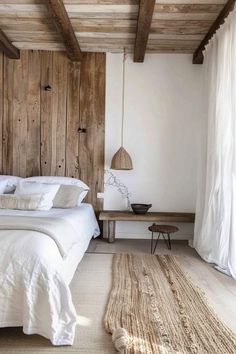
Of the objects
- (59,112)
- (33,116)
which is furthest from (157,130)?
(33,116)

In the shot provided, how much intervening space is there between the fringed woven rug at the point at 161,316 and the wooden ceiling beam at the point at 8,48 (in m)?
3.24

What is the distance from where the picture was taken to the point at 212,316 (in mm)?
2400

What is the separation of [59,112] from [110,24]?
57.5 inches

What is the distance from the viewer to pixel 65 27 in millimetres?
3789

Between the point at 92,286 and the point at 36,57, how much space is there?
3444mm

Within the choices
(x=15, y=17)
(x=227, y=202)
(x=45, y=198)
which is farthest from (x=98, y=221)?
(x=15, y=17)

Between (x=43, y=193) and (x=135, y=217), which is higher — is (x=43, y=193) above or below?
above

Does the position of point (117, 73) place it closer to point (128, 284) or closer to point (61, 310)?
point (128, 284)

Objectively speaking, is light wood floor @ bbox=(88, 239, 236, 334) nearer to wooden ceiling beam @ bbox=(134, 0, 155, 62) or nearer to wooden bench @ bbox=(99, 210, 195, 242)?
wooden bench @ bbox=(99, 210, 195, 242)

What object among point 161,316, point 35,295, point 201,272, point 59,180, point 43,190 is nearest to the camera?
point 35,295

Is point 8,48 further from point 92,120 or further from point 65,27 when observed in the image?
point 92,120

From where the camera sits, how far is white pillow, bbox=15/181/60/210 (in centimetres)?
381

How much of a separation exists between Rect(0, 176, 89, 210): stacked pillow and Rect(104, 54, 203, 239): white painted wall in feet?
2.39

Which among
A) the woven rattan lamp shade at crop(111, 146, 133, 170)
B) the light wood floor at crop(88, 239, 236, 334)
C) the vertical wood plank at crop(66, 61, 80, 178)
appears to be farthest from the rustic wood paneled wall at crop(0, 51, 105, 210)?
the light wood floor at crop(88, 239, 236, 334)
